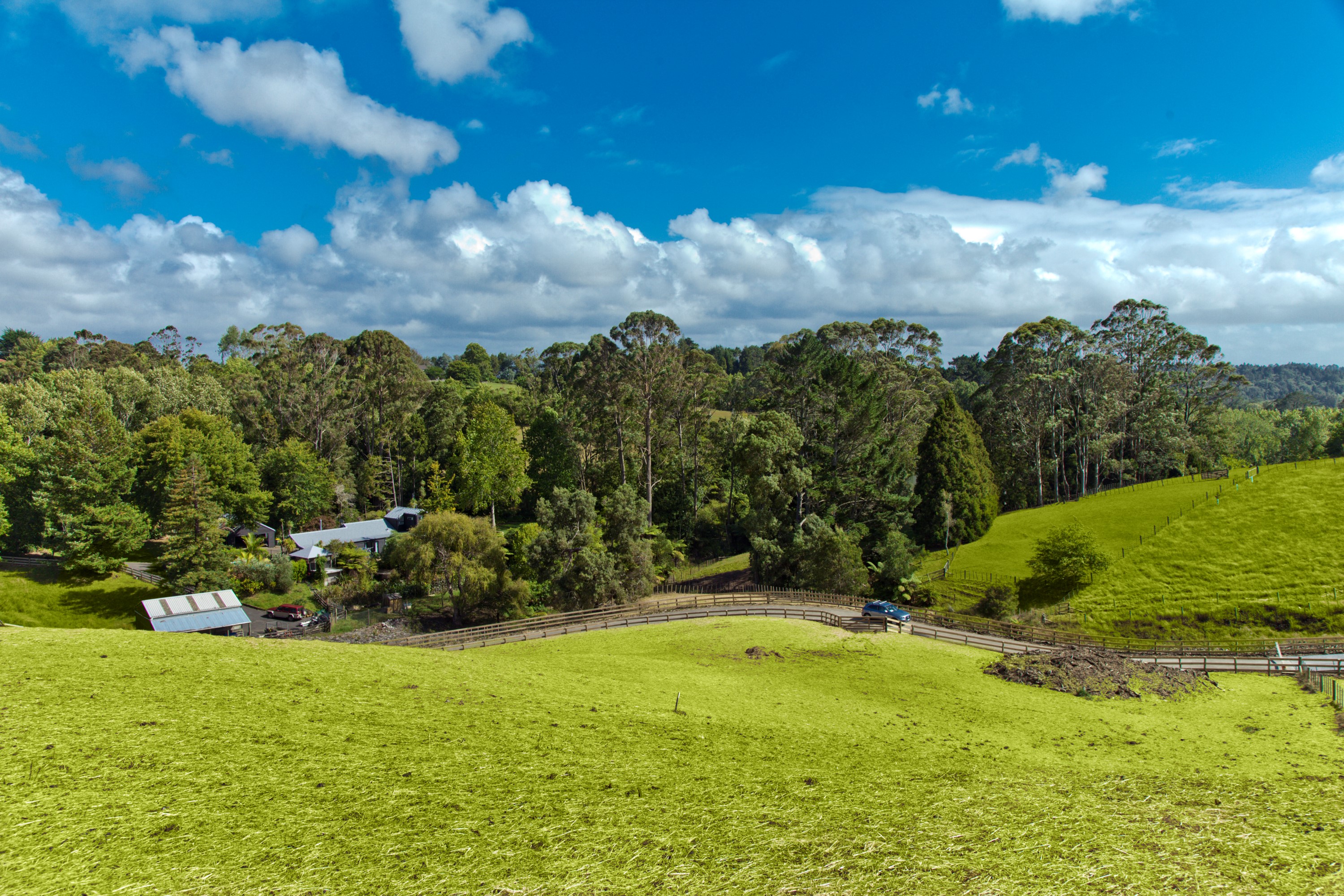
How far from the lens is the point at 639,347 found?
5575 cm

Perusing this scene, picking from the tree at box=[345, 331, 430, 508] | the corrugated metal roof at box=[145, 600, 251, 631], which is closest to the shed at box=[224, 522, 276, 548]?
the tree at box=[345, 331, 430, 508]

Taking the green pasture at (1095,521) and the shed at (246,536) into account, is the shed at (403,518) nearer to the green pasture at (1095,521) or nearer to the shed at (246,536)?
the shed at (246,536)

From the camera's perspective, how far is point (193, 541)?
45.6 metres

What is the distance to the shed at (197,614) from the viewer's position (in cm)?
3519

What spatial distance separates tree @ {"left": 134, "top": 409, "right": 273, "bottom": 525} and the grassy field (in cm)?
4282

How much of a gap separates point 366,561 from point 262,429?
28.3 m

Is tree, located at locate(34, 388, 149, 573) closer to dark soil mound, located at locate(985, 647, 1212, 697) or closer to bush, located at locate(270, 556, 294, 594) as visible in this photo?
bush, located at locate(270, 556, 294, 594)

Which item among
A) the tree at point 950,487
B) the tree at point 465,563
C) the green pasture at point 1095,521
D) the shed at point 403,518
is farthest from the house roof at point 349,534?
the green pasture at point 1095,521

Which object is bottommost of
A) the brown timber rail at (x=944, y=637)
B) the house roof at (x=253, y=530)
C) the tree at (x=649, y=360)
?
the brown timber rail at (x=944, y=637)

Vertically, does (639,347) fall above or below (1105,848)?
above

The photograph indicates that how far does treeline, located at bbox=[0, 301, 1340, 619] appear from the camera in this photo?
44.5 meters

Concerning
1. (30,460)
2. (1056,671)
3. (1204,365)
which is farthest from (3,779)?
(1204,365)

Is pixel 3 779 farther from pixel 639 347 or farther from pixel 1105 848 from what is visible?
pixel 639 347

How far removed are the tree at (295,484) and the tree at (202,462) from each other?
5.96 ft
